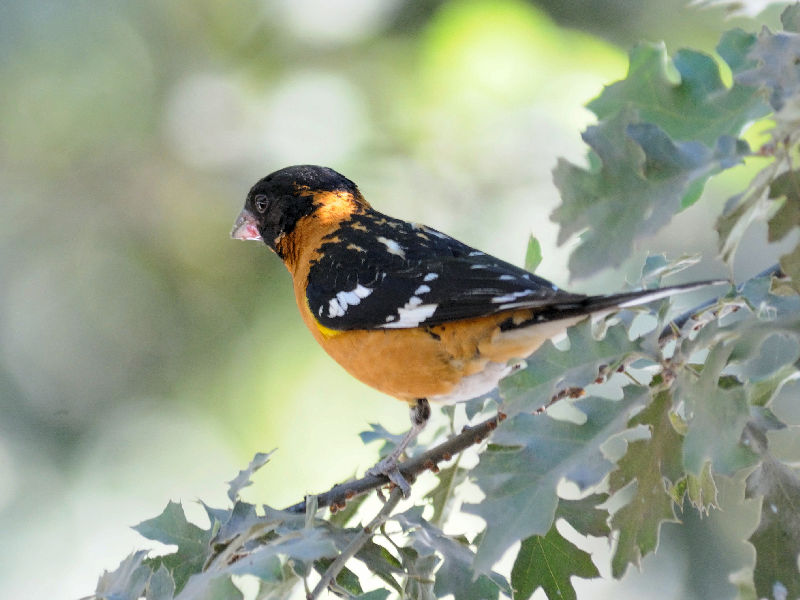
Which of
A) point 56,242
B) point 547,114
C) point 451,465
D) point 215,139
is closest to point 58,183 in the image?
point 56,242

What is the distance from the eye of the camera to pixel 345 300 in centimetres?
262

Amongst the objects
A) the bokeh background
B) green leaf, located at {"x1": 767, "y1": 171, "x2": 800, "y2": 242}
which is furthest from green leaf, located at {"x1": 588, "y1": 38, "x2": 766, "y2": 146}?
the bokeh background

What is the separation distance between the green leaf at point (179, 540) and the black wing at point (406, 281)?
814mm

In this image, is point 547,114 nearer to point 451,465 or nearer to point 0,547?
point 451,465

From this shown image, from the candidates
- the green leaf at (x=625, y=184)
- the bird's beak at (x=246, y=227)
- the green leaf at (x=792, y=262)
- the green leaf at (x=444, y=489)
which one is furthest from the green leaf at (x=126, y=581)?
the bird's beak at (x=246, y=227)

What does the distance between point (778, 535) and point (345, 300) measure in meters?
1.44

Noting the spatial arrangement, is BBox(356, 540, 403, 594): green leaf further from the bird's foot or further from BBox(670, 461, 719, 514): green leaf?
BBox(670, 461, 719, 514): green leaf

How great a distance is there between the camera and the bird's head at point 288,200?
10.5 feet

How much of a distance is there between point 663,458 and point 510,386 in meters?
0.29

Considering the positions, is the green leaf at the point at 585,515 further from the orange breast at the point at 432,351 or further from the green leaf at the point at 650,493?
the orange breast at the point at 432,351

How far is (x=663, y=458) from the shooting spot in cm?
144

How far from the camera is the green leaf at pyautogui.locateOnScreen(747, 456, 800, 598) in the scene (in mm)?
1402

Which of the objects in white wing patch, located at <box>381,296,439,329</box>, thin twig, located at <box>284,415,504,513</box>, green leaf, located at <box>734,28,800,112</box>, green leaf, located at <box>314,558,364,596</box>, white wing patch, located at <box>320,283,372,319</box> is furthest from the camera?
white wing patch, located at <box>320,283,372,319</box>

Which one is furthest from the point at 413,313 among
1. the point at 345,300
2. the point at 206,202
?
the point at 206,202
